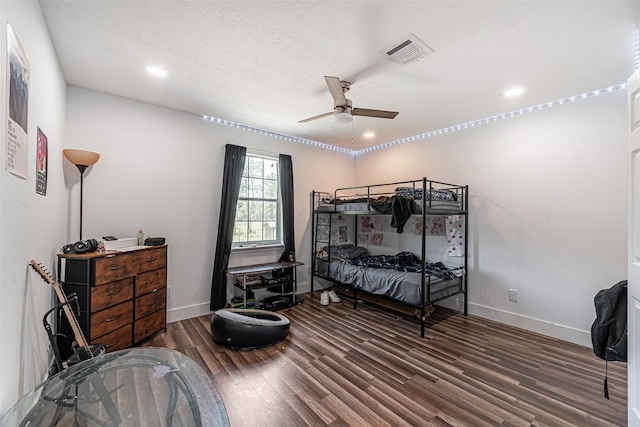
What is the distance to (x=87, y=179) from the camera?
2719mm

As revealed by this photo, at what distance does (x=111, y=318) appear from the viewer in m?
2.32

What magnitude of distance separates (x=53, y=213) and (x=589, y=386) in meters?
4.49

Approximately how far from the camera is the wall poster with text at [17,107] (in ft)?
3.88

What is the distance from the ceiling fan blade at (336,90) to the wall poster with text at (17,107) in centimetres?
172

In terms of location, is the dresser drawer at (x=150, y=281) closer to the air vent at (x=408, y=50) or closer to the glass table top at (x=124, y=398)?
the glass table top at (x=124, y=398)

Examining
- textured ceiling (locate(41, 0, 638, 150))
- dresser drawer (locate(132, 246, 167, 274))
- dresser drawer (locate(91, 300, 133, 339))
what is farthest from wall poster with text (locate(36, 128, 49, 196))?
dresser drawer (locate(91, 300, 133, 339))

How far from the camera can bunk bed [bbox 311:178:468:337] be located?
319 centimetres

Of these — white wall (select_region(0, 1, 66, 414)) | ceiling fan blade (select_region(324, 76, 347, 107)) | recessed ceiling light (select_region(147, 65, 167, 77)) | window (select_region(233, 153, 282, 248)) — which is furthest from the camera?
window (select_region(233, 153, 282, 248))

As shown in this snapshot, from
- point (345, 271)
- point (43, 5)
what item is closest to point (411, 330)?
point (345, 271)

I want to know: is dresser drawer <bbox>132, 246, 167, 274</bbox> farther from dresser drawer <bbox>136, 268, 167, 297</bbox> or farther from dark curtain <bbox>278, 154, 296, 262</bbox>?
dark curtain <bbox>278, 154, 296, 262</bbox>

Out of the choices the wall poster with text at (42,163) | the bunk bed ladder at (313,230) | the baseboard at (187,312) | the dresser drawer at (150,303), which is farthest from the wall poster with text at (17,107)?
the bunk bed ladder at (313,230)

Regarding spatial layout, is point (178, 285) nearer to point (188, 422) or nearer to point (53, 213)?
point (53, 213)

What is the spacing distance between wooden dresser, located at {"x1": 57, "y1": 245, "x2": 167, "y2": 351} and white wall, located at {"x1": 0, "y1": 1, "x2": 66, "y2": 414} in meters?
0.20

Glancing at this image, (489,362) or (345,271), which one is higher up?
(345,271)
